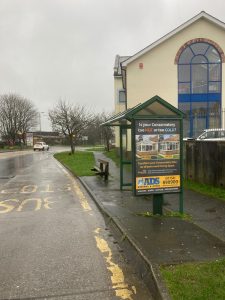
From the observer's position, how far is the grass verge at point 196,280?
12.8 feet

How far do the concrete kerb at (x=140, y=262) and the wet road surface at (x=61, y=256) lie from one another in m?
0.11

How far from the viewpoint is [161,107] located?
7645 mm

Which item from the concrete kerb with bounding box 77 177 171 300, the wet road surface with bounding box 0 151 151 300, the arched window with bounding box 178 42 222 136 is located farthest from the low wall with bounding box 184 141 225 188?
the arched window with bounding box 178 42 222 136

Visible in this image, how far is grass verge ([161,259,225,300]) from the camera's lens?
12.8 feet

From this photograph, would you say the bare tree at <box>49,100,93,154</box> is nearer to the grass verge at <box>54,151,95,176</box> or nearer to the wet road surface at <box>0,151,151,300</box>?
the grass verge at <box>54,151,95,176</box>

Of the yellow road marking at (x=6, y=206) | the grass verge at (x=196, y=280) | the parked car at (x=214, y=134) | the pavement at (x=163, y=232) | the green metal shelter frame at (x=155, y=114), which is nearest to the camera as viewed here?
the grass verge at (x=196, y=280)

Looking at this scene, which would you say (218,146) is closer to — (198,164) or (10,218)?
(198,164)

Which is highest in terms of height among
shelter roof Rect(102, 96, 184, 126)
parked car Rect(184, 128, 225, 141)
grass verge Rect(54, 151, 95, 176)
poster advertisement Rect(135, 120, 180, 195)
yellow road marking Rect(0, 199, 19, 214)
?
shelter roof Rect(102, 96, 184, 126)

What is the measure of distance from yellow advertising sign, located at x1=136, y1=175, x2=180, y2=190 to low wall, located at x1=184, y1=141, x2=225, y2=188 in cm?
357

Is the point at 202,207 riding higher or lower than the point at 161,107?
lower

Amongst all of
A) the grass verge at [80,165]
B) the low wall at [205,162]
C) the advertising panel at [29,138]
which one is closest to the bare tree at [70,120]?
the grass verge at [80,165]

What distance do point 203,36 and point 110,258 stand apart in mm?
22527

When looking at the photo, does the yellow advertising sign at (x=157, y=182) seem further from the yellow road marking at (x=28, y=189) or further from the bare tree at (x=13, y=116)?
the bare tree at (x=13, y=116)

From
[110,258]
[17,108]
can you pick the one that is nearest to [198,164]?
[110,258]
